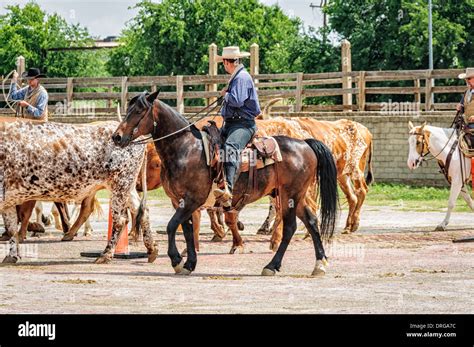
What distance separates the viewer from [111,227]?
1833 centimetres

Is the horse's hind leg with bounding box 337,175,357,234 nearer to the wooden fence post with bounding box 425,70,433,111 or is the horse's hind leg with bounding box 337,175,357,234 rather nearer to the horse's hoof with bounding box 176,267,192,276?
the horse's hoof with bounding box 176,267,192,276

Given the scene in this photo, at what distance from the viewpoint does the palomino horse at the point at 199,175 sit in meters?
16.2

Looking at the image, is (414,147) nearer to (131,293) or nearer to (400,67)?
(131,293)

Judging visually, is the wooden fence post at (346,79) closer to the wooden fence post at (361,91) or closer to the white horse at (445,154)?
the wooden fence post at (361,91)

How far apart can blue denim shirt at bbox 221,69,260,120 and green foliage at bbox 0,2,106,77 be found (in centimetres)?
5318

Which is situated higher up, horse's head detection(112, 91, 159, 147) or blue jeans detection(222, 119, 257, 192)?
horse's head detection(112, 91, 159, 147)

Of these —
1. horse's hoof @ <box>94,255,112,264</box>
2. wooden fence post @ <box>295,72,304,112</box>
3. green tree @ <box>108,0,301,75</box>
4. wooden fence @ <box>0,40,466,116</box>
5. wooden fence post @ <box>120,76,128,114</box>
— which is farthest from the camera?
green tree @ <box>108,0,301,75</box>

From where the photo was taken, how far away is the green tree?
63969 mm

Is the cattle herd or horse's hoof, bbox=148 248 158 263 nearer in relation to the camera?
the cattle herd

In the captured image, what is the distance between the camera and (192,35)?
213ft

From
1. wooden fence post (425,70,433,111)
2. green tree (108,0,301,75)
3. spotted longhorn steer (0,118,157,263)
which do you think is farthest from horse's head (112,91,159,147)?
green tree (108,0,301,75)

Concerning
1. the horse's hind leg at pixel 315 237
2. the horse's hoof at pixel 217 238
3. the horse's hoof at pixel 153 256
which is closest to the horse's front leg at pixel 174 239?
the horse's hind leg at pixel 315 237

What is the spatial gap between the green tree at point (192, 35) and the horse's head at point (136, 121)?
1785 inches
